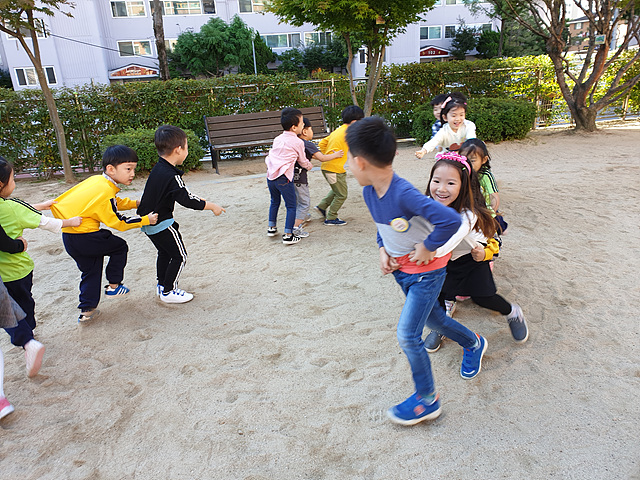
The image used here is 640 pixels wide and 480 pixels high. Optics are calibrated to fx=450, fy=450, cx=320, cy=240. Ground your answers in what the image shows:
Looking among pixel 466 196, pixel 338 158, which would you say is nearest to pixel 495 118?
pixel 338 158

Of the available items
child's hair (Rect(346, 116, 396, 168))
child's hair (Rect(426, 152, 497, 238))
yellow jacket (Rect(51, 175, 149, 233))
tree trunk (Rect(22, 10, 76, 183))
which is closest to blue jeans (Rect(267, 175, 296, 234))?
yellow jacket (Rect(51, 175, 149, 233))

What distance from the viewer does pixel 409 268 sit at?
2344 mm

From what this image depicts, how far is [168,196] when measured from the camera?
3777mm

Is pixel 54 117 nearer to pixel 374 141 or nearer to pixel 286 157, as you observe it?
pixel 286 157

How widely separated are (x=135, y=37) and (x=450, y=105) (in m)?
35.4

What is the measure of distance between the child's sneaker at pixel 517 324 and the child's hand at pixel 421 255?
1.21m

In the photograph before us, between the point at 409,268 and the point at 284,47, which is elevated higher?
the point at 284,47

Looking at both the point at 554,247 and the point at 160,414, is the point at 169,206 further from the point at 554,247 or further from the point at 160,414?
the point at 554,247

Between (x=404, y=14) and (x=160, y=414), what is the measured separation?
10.4 metres

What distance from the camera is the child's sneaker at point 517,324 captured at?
3.08 m

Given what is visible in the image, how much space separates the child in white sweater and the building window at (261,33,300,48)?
3587 cm

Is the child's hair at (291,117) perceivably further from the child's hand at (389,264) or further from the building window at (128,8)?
the building window at (128,8)

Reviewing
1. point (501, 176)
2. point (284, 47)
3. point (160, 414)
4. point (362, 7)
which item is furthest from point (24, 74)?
point (160, 414)

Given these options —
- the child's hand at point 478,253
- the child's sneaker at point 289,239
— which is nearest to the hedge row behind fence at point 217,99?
the child's sneaker at point 289,239
